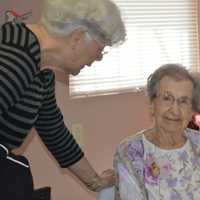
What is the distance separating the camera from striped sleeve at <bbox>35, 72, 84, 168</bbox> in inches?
70.4

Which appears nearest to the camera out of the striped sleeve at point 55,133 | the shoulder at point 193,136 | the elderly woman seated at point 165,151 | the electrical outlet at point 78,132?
the striped sleeve at point 55,133

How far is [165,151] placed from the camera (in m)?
1.96

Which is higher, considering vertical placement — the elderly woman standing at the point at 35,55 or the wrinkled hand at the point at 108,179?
the elderly woman standing at the point at 35,55

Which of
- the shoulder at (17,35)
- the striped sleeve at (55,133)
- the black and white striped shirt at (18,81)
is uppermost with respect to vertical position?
the shoulder at (17,35)

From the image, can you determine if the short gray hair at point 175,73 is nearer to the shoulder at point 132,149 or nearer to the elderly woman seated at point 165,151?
the elderly woman seated at point 165,151

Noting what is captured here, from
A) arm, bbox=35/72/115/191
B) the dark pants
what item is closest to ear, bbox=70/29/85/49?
arm, bbox=35/72/115/191

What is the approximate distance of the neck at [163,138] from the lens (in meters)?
1.97

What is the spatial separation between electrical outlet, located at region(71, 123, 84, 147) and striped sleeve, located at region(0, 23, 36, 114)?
0.94 meters

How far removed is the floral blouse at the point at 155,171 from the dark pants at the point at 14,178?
1.80 feet

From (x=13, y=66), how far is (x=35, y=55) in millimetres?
83

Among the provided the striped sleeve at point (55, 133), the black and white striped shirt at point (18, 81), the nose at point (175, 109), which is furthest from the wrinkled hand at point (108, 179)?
the black and white striped shirt at point (18, 81)

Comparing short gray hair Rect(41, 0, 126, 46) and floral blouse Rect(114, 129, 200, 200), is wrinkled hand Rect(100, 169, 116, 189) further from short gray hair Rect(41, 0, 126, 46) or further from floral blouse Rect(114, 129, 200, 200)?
short gray hair Rect(41, 0, 126, 46)

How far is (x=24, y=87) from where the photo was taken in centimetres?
145

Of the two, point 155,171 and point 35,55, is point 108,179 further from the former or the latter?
point 35,55
